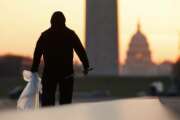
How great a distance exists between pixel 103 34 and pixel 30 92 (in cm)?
13490

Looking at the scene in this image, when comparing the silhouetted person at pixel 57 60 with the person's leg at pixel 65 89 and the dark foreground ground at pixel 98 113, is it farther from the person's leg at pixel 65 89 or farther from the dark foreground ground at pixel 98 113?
the dark foreground ground at pixel 98 113

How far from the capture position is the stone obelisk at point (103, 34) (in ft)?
470

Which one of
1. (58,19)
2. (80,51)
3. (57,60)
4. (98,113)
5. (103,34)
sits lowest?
(98,113)

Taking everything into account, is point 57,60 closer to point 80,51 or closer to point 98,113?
point 80,51

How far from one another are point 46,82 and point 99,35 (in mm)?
134825

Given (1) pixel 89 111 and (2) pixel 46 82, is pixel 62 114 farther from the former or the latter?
(2) pixel 46 82

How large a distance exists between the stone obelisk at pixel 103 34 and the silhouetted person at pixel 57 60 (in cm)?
12799

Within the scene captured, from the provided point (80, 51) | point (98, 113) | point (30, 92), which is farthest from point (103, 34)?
point (98, 113)

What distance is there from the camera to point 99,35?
148 meters

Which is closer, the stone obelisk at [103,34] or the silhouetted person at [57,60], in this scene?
the silhouetted person at [57,60]

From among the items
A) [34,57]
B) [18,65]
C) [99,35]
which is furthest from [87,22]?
[34,57]

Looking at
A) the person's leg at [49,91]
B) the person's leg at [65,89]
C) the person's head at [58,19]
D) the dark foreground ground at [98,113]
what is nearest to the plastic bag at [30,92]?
the person's leg at [49,91]

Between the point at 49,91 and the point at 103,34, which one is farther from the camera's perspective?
the point at 103,34

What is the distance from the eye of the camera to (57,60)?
508 inches
